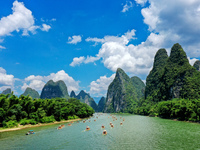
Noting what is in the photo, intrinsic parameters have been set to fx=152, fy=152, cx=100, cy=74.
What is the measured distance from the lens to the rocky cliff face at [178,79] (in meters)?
99.8

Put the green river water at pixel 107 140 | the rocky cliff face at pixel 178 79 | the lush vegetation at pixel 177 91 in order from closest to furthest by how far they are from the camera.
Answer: the green river water at pixel 107 140, the lush vegetation at pixel 177 91, the rocky cliff face at pixel 178 79

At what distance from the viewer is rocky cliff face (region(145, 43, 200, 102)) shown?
99812mm

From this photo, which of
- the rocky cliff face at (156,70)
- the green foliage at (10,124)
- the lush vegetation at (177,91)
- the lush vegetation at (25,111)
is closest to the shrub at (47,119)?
the lush vegetation at (25,111)

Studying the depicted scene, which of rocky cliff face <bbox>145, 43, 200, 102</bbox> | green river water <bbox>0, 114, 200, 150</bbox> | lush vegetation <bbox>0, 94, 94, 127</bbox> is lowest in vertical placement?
green river water <bbox>0, 114, 200, 150</bbox>

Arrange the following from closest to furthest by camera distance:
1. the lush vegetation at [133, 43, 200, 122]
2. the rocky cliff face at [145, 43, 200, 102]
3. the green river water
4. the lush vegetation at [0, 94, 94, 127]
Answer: the green river water
the lush vegetation at [0, 94, 94, 127]
the lush vegetation at [133, 43, 200, 122]
the rocky cliff face at [145, 43, 200, 102]

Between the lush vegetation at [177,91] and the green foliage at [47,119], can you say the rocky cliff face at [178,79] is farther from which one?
the green foliage at [47,119]

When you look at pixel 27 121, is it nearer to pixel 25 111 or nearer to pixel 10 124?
pixel 25 111

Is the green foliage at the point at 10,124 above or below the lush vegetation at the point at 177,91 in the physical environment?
below

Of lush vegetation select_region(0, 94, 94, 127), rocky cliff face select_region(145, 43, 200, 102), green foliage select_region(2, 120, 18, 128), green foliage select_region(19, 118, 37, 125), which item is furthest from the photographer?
rocky cliff face select_region(145, 43, 200, 102)

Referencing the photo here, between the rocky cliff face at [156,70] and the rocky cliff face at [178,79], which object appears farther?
the rocky cliff face at [156,70]

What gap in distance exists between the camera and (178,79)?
375ft

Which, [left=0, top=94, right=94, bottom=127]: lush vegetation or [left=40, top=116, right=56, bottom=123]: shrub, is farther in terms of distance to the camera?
[left=40, top=116, right=56, bottom=123]: shrub

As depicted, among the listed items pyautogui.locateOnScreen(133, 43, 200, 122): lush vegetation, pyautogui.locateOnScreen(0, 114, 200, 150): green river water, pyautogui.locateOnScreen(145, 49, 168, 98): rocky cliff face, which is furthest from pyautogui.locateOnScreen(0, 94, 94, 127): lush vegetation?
pyautogui.locateOnScreen(145, 49, 168, 98): rocky cliff face

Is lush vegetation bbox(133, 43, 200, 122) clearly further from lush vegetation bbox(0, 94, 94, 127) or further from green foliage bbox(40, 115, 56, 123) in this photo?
green foliage bbox(40, 115, 56, 123)
